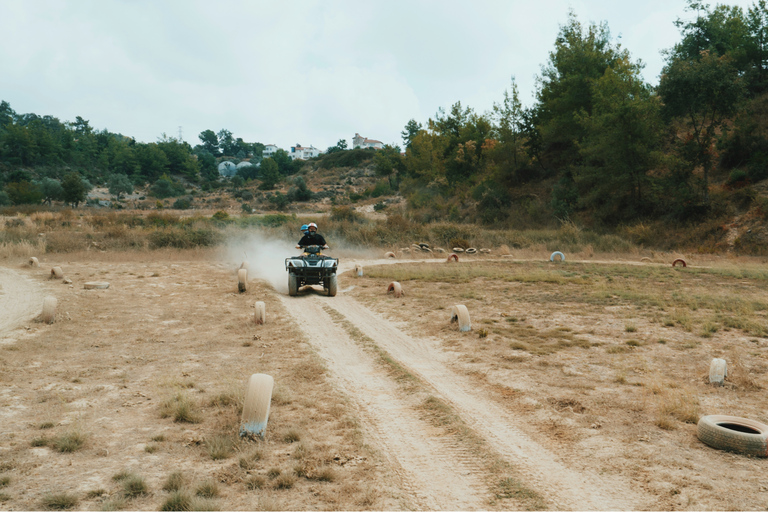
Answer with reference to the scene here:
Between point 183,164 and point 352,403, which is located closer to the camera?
point 352,403

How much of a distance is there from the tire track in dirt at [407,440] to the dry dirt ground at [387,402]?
0.09 ft

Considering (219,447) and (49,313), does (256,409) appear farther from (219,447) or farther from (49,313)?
(49,313)

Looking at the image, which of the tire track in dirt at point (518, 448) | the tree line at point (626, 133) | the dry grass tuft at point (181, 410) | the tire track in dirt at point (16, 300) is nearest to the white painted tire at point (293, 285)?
the tire track in dirt at point (518, 448)

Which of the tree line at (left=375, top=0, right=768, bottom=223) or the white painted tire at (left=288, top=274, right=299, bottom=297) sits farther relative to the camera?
the tree line at (left=375, top=0, right=768, bottom=223)

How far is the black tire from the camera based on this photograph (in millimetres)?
5531

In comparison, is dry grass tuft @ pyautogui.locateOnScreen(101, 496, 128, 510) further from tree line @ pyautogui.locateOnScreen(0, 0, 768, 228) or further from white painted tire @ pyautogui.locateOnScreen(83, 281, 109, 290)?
tree line @ pyautogui.locateOnScreen(0, 0, 768, 228)

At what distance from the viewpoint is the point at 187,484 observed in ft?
15.9

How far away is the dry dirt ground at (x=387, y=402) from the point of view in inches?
190

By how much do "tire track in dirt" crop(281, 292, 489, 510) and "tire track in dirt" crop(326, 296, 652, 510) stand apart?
1.80 feet

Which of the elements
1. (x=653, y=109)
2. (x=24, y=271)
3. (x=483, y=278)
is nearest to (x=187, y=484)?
(x=483, y=278)

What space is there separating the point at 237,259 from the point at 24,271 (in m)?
9.71

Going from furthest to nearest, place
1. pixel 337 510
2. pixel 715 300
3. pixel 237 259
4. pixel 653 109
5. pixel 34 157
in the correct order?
pixel 34 157 < pixel 653 109 < pixel 237 259 < pixel 715 300 < pixel 337 510

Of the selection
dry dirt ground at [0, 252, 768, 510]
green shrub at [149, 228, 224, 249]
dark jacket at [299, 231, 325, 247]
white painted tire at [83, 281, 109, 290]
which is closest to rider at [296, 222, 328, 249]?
dark jacket at [299, 231, 325, 247]

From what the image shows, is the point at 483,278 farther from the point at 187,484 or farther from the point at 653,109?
the point at 653,109
